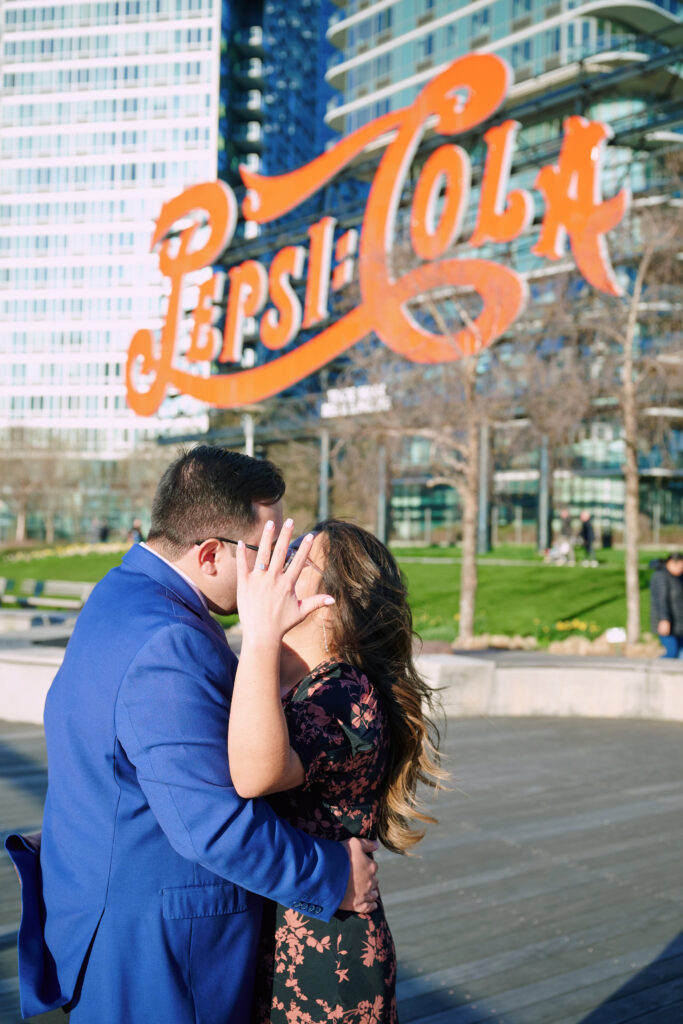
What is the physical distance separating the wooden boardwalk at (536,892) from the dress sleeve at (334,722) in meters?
1.26

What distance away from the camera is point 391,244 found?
55.4 feet

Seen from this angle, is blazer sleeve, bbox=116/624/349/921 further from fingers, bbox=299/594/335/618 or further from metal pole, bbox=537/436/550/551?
metal pole, bbox=537/436/550/551

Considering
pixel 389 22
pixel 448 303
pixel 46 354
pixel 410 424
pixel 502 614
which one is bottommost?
pixel 502 614

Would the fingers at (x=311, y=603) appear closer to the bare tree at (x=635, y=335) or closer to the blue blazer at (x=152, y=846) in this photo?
the blue blazer at (x=152, y=846)

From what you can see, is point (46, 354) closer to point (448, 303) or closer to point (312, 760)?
point (448, 303)

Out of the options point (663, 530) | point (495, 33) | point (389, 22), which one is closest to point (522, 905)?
point (663, 530)

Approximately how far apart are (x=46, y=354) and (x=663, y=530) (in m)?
65.9

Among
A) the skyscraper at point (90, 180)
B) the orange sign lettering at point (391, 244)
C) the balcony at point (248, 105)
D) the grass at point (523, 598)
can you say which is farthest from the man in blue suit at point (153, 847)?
the balcony at point (248, 105)

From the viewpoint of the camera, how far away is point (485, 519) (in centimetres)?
3238

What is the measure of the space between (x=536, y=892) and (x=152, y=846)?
3325 millimetres

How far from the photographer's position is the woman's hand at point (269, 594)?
1.75 meters

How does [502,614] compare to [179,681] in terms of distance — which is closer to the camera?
[179,681]

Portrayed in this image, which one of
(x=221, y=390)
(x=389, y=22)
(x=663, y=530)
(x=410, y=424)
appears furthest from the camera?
(x=389, y=22)

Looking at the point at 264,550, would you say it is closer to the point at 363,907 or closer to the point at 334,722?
the point at 334,722
